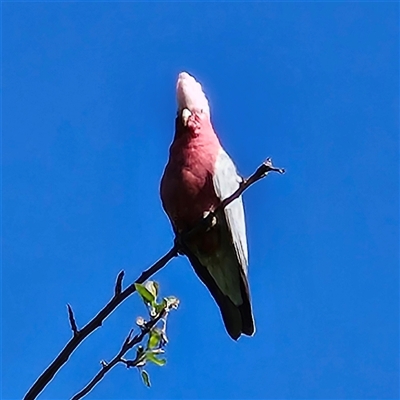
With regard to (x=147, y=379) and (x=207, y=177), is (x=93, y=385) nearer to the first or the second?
(x=147, y=379)

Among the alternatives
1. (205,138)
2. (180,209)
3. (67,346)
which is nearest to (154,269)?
(67,346)

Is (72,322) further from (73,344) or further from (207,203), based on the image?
(207,203)

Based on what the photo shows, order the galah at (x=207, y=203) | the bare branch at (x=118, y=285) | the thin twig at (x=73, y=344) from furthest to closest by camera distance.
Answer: the galah at (x=207, y=203) < the bare branch at (x=118, y=285) < the thin twig at (x=73, y=344)

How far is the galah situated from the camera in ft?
13.4

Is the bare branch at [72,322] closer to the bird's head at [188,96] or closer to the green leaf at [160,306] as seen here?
the green leaf at [160,306]

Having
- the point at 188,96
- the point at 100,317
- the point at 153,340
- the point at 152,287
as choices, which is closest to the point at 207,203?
the point at 188,96

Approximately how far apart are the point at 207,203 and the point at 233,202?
6.7 inches

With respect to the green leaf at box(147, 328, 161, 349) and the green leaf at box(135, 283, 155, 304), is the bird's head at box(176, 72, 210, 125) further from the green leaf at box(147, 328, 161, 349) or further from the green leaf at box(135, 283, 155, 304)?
the green leaf at box(147, 328, 161, 349)

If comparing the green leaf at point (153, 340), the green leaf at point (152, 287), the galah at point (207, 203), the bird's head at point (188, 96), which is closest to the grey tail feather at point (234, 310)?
the galah at point (207, 203)

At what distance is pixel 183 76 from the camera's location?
429 centimetres

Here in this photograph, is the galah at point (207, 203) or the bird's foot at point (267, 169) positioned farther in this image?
the galah at point (207, 203)

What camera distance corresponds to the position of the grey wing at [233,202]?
4.10 meters

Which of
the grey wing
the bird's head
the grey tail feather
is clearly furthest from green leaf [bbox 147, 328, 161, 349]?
the bird's head

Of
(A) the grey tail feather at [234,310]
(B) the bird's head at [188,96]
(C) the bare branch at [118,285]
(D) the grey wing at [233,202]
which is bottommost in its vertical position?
(C) the bare branch at [118,285]
